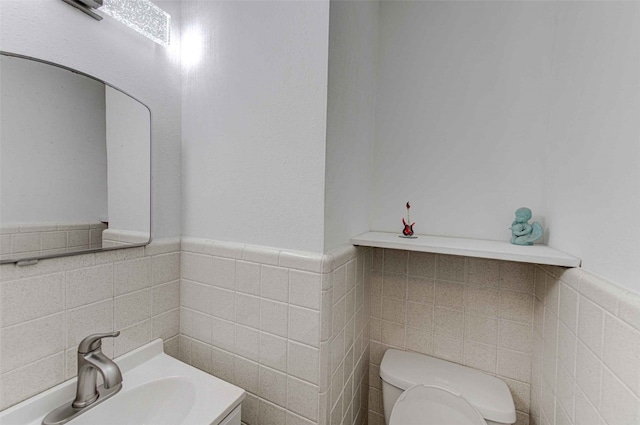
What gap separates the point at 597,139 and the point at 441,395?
93 cm

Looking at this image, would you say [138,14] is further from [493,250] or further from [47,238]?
[493,250]

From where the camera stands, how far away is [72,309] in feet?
2.61

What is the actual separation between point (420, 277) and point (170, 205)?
3.65 ft

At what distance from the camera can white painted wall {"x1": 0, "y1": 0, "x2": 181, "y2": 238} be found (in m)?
0.70

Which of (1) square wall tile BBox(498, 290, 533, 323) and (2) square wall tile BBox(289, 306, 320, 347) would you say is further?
(1) square wall tile BBox(498, 290, 533, 323)

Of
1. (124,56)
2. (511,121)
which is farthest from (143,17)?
(511,121)

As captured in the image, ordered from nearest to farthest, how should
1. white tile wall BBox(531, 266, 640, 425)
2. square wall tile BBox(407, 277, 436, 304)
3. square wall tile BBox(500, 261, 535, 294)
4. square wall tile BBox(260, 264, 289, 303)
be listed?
white tile wall BBox(531, 266, 640, 425) < square wall tile BBox(260, 264, 289, 303) < square wall tile BBox(500, 261, 535, 294) < square wall tile BBox(407, 277, 436, 304)

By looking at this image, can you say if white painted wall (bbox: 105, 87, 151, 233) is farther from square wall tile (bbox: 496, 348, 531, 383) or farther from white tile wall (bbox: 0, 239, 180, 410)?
square wall tile (bbox: 496, 348, 531, 383)

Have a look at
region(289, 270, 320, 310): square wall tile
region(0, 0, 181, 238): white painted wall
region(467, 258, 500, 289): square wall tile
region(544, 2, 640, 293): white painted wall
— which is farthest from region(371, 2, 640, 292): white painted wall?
region(0, 0, 181, 238): white painted wall

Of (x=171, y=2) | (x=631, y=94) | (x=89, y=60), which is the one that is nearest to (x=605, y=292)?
(x=631, y=94)

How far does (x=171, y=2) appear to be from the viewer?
41.3 inches

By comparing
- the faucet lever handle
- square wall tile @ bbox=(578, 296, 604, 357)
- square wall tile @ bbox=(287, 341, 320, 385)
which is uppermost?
square wall tile @ bbox=(578, 296, 604, 357)

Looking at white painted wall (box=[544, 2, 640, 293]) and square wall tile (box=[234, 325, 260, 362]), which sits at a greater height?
white painted wall (box=[544, 2, 640, 293])

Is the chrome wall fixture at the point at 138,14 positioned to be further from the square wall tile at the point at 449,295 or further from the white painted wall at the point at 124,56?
the square wall tile at the point at 449,295
